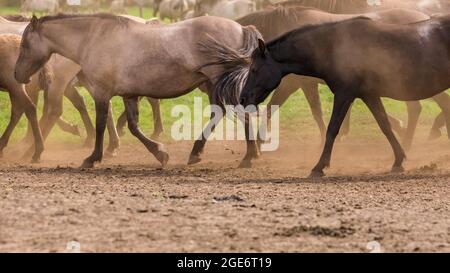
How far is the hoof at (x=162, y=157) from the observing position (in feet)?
40.5

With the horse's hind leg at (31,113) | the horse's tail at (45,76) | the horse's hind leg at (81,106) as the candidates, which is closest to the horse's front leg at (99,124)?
the horse's hind leg at (31,113)

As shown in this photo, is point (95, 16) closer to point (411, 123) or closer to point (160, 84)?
point (160, 84)

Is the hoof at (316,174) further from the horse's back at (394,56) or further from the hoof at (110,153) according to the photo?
the hoof at (110,153)

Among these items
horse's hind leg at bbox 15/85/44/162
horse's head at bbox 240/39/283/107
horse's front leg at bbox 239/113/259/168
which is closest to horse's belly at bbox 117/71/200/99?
horse's front leg at bbox 239/113/259/168

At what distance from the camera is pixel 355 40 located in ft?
36.8

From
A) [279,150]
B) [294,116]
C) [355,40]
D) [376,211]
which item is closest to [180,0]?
[294,116]

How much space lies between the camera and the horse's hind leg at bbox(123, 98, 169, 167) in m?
12.4

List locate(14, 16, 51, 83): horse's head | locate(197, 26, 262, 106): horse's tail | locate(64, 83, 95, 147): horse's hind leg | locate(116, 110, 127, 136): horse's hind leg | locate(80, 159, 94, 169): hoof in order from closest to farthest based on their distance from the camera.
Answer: locate(197, 26, 262, 106): horse's tail, locate(80, 159, 94, 169): hoof, locate(14, 16, 51, 83): horse's head, locate(64, 83, 95, 147): horse's hind leg, locate(116, 110, 127, 136): horse's hind leg

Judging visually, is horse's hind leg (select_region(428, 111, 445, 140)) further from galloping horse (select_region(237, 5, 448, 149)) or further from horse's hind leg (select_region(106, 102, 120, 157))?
horse's hind leg (select_region(106, 102, 120, 157))

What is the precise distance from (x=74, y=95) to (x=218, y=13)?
75.1 feet

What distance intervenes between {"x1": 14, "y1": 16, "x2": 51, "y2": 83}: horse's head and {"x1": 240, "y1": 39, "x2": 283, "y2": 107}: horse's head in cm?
250

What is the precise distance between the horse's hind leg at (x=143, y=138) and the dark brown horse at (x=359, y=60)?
1443 mm

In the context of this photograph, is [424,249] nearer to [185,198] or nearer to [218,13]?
[185,198]
